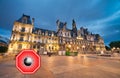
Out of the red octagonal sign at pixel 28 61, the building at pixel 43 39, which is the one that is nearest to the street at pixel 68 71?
the red octagonal sign at pixel 28 61

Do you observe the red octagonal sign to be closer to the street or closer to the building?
the street

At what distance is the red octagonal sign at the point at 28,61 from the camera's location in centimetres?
142

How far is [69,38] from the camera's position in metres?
46.6

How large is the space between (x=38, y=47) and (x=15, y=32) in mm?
12044

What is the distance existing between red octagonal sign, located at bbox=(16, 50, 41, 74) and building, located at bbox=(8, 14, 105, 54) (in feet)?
101

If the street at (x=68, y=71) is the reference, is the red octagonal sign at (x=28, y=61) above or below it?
above

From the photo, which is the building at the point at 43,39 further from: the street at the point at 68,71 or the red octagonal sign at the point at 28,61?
the red octagonal sign at the point at 28,61

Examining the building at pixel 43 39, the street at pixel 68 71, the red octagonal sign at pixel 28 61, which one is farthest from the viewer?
the building at pixel 43 39

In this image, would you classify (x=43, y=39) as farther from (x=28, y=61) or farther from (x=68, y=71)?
(x=28, y=61)

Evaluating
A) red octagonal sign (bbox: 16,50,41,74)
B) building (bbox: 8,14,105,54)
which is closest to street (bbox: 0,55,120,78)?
red octagonal sign (bbox: 16,50,41,74)

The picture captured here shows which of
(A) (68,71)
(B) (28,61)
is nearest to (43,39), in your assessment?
(A) (68,71)

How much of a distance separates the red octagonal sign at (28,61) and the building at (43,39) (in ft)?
101

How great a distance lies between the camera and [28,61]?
4.92 ft

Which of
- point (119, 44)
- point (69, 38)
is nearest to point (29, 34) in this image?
point (69, 38)
